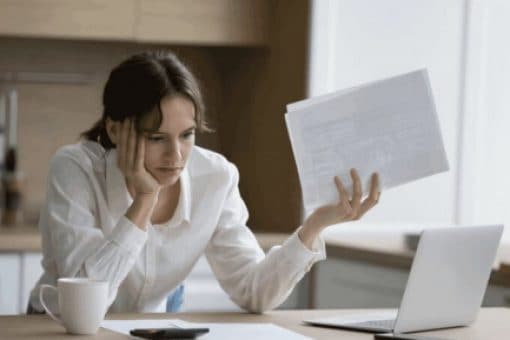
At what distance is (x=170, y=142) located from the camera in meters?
2.19

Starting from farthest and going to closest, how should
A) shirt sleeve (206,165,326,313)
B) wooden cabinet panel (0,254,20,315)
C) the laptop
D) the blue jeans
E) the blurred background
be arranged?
the blurred background, wooden cabinet panel (0,254,20,315), the blue jeans, shirt sleeve (206,165,326,313), the laptop

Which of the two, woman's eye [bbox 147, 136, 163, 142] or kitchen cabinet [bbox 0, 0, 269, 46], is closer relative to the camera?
woman's eye [bbox 147, 136, 163, 142]

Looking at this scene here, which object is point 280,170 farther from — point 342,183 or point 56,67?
point 342,183

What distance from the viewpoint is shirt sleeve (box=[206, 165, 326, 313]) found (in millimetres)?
2266

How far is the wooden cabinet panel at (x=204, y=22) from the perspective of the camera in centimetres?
388

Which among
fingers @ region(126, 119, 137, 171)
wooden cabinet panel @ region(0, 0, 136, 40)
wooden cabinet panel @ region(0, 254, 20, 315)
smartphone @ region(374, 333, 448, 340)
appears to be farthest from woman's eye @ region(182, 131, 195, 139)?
wooden cabinet panel @ region(0, 0, 136, 40)

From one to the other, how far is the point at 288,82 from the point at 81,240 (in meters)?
1.90

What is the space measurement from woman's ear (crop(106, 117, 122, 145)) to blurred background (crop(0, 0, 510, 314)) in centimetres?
144

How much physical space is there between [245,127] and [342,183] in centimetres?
221

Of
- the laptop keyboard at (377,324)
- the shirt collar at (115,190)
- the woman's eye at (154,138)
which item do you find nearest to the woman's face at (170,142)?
the woman's eye at (154,138)

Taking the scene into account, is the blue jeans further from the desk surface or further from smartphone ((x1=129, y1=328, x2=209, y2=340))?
smartphone ((x1=129, y1=328, x2=209, y2=340))

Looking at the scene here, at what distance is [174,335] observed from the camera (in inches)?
71.4

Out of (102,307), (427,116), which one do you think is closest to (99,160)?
(102,307)

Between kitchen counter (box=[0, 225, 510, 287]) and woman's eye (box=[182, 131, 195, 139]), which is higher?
woman's eye (box=[182, 131, 195, 139])
